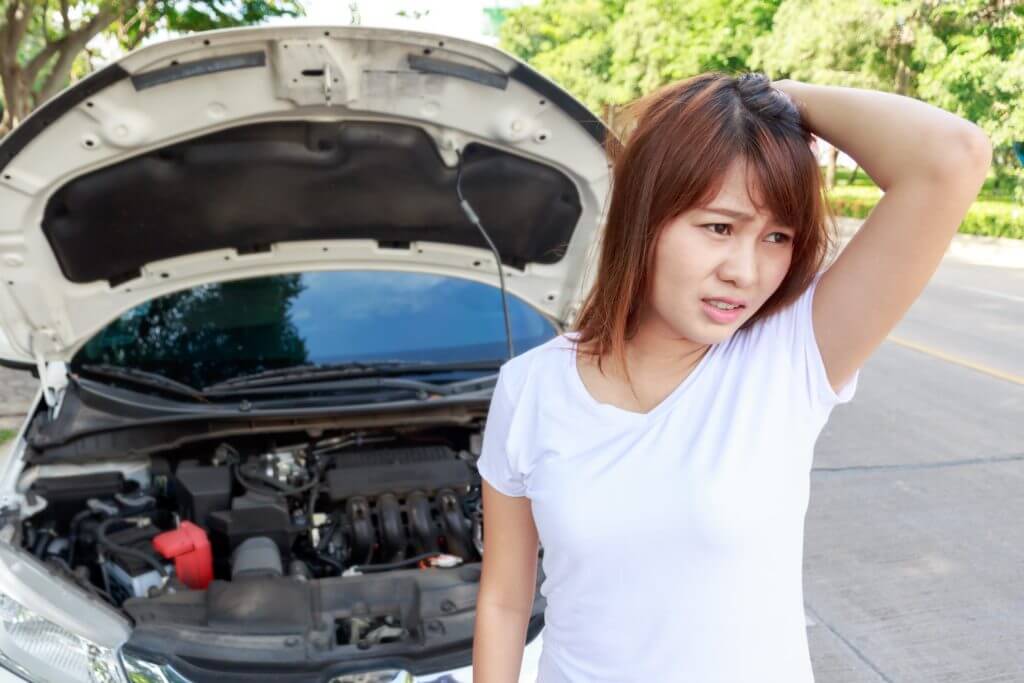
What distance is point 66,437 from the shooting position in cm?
289

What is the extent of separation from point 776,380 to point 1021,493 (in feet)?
15.0

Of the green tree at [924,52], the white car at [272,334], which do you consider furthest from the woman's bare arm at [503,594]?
the green tree at [924,52]

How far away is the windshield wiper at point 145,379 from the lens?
123 inches

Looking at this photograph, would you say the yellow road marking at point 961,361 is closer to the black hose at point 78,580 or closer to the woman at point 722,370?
the woman at point 722,370

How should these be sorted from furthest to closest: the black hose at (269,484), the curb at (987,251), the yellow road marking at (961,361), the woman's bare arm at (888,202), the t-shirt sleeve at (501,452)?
the curb at (987,251) < the yellow road marking at (961,361) < the black hose at (269,484) < the t-shirt sleeve at (501,452) < the woman's bare arm at (888,202)

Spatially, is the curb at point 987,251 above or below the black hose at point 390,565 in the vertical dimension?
below

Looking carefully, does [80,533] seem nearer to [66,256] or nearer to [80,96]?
[66,256]

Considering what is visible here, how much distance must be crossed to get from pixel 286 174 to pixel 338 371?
74 cm

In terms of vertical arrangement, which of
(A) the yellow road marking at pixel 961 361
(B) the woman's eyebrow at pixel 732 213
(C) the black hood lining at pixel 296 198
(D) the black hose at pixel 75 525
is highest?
(B) the woman's eyebrow at pixel 732 213

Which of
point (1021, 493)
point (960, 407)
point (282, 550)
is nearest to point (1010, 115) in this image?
point (960, 407)

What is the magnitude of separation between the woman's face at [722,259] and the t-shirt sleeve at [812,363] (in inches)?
3.1

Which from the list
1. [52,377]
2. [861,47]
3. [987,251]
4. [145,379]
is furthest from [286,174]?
[861,47]

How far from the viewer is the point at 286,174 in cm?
290

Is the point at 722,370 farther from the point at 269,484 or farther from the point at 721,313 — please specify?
the point at 269,484
